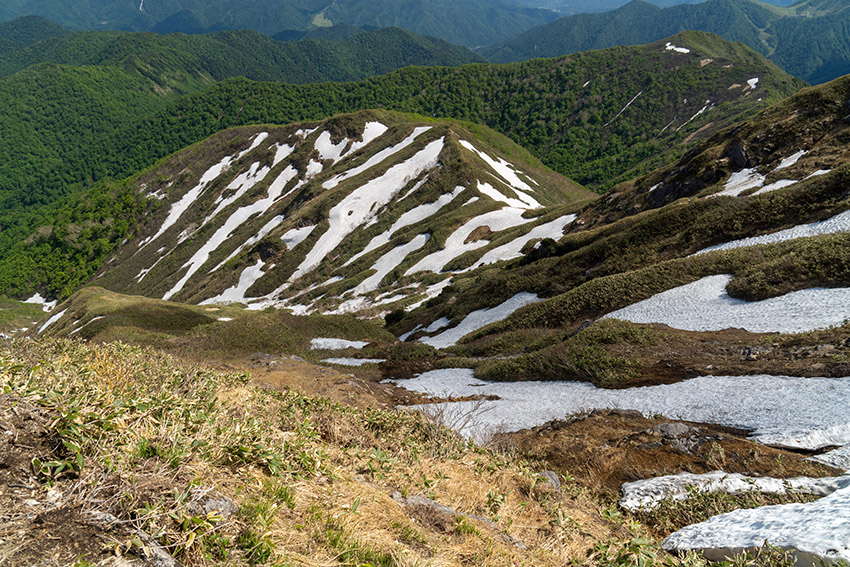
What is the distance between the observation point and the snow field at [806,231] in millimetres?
20688

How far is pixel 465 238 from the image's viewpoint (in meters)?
69.8

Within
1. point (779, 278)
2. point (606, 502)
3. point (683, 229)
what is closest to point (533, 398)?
point (606, 502)

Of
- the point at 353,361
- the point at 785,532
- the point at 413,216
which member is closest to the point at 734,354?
the point at 785,532

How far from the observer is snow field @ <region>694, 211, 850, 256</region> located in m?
20.7

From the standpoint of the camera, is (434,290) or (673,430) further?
(434,290)

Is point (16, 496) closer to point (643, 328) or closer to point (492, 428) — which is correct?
point (492, 428)

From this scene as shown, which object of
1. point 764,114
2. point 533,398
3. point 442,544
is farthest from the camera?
point 764,114

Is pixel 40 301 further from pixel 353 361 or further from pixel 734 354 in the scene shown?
pixel 734 354

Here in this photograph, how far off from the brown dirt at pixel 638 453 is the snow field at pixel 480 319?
18.9m

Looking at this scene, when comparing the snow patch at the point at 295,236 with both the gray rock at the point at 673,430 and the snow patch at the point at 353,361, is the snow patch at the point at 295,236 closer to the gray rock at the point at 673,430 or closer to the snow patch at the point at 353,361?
the snow patch at the point at 353,361

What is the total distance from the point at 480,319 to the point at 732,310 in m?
17.5

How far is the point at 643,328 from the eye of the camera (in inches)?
717

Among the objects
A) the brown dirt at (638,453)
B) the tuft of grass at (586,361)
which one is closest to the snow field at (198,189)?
the tuft of grass at (586,361)

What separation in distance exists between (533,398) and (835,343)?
29.4ft
